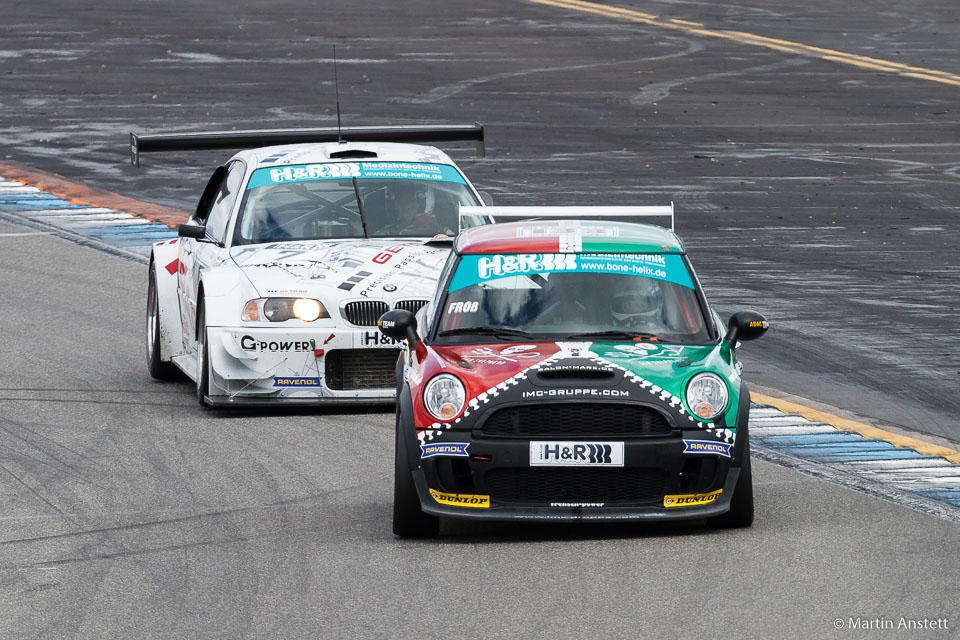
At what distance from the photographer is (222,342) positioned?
1130cm

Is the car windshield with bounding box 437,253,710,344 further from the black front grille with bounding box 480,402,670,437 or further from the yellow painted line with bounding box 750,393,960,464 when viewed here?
the yellow painted line with bounding box 750,393,960,464

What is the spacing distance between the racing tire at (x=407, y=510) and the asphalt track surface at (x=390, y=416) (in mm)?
165

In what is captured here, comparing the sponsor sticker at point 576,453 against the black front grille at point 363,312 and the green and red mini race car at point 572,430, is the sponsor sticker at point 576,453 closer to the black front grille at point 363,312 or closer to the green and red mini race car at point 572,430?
the green and red mini race car at point 572,430

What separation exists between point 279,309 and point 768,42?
2855 centimetres

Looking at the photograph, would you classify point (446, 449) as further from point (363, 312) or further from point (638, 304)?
point (363, 312)

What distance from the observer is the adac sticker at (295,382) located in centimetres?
1126

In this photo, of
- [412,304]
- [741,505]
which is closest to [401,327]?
[741,505]

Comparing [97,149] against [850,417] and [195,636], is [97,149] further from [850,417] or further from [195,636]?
[195,636]

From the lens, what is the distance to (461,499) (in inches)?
324

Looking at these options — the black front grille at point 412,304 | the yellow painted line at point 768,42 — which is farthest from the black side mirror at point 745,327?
the yellow painted line at point 768,42

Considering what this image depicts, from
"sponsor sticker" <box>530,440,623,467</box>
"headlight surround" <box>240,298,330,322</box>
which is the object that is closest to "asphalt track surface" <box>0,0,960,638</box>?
"sponsor sticker" <box>530,440,623,467</box>

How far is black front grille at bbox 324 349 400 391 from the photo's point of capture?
11219 mm

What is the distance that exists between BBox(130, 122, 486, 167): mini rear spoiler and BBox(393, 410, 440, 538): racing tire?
5.44 metres

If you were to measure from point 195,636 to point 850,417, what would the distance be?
5717 mm
